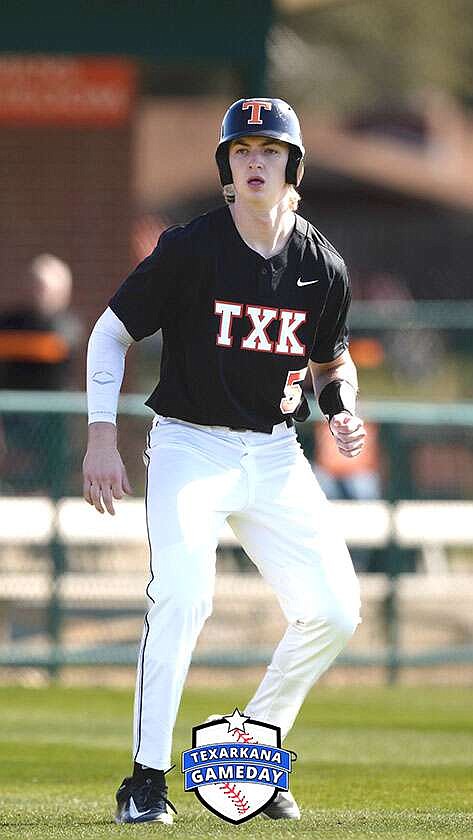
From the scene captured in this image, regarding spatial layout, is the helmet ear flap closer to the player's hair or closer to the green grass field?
the player's hair

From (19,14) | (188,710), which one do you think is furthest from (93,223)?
(188,710)

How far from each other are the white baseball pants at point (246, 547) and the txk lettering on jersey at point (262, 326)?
270 millimetres

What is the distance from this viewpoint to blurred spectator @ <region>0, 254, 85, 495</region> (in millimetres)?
10703

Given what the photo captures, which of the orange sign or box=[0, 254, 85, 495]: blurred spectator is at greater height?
the orange sign

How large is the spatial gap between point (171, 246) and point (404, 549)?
5.84m

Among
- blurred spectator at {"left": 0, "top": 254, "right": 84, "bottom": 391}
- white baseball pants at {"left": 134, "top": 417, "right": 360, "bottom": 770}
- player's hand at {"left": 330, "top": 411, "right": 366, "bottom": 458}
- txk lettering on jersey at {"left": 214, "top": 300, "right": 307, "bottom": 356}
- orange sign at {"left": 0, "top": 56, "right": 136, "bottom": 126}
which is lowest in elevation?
white baseball pants at {"left": 134, "top": 417, "right": 360, "bottom": 770}

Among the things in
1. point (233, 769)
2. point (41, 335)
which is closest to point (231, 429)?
point (233, 769)

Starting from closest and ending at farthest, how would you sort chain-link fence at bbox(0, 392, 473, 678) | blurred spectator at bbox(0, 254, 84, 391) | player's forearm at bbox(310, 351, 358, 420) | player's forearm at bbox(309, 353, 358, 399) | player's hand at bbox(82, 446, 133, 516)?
1. player's hand at bbox(82, 446, 133, 516)
2. player's forearm at bbox(310, 351, 358, 420)
3. player's forearm at bbox(309, 353, 358, 399)
4. chain-link fence at bbox(0, 392, 473, 678)
5. blurred spectator at bbox(0, 254, 84, 391)

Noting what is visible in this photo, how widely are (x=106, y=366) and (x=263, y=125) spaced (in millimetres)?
885

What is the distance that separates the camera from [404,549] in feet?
Answer: 36.3

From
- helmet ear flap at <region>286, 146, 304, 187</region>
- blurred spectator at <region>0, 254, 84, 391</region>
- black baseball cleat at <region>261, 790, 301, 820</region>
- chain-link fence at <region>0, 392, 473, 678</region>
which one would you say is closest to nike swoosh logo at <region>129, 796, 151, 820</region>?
black baseball cleat at <region>261, 790, 301, 820</region>

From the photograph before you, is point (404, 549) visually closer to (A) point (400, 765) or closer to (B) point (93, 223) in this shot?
(A) point (400, 765)

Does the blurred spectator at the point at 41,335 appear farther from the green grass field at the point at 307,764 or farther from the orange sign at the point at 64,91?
the orange sign at the point at 64,91

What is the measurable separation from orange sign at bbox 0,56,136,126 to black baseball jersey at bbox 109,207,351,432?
8429 mm
